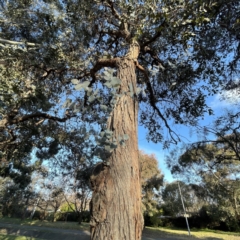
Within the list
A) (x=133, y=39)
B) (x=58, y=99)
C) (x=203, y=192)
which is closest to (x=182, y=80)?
(x=133, y=39)

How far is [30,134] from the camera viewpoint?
22.0ft

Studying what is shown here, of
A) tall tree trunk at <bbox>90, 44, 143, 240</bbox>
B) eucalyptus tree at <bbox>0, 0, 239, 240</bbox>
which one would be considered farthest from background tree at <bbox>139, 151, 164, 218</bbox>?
tall tree trunk at <bbox>90, 44, 143, 240</bbox>

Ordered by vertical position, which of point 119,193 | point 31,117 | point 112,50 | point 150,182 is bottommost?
point 119,193

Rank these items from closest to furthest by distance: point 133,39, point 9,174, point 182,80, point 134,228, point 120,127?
1. point 134,228
2. point 120,127
3. point 133,39
4. point 182,80
5. point 9,174

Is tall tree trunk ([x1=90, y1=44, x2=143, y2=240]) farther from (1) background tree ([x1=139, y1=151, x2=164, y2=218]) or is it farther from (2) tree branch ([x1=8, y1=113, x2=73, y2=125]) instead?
(1) background tree ([x1=139, y1=151, x2=164, y2=218])

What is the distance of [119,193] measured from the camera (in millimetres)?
1651

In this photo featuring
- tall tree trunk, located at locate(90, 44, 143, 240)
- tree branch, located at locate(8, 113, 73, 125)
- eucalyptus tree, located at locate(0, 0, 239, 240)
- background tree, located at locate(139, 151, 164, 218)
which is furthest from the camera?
background tree, located at locate(139, 151, 164, 218)

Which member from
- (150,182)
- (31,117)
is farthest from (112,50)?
(150,182)

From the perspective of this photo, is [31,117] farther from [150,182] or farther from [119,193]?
[150,182]

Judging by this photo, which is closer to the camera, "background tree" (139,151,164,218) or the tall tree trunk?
the tall tree trunk

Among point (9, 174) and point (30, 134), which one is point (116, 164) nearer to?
point (30, 134)

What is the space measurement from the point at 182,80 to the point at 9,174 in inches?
472

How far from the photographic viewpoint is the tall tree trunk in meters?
1.54

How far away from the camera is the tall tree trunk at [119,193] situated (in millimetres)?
1541
